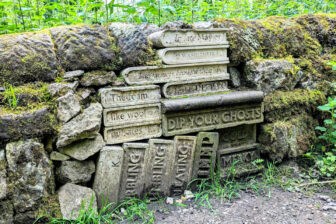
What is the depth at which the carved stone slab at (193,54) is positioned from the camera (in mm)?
2646

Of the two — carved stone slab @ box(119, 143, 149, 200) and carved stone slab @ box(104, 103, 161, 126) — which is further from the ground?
carved stone slab @ box(104, 103, 161, 126)

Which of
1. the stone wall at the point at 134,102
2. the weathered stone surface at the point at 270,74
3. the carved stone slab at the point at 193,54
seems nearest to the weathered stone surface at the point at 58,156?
the stone wall at the point at 134,102

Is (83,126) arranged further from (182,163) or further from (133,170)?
(182,163)

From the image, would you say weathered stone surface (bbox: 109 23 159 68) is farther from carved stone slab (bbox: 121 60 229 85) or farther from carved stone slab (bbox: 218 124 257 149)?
carved stone slab (bbox: 218 124 257 149)

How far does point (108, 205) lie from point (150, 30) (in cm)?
157

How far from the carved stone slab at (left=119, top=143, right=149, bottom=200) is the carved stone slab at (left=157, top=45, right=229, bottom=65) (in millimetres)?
805

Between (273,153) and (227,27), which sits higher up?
(227,27)

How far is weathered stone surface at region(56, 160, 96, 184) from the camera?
2270 millimetres

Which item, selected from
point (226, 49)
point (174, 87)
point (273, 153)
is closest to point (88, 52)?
point (174, 87)

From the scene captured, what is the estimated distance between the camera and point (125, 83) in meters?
2.51

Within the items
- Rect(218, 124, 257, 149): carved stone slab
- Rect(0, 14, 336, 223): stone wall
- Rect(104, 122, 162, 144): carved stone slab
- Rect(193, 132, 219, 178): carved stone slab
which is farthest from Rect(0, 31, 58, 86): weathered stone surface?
Rect(218, 124, 257, 149): carved stone slab

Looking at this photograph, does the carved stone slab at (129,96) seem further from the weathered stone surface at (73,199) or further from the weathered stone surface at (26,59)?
the weathered stone surface at (73,199)

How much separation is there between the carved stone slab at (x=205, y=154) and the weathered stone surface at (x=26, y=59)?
140cm

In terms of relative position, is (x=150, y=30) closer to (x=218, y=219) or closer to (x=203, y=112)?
(x=203, y=112)
